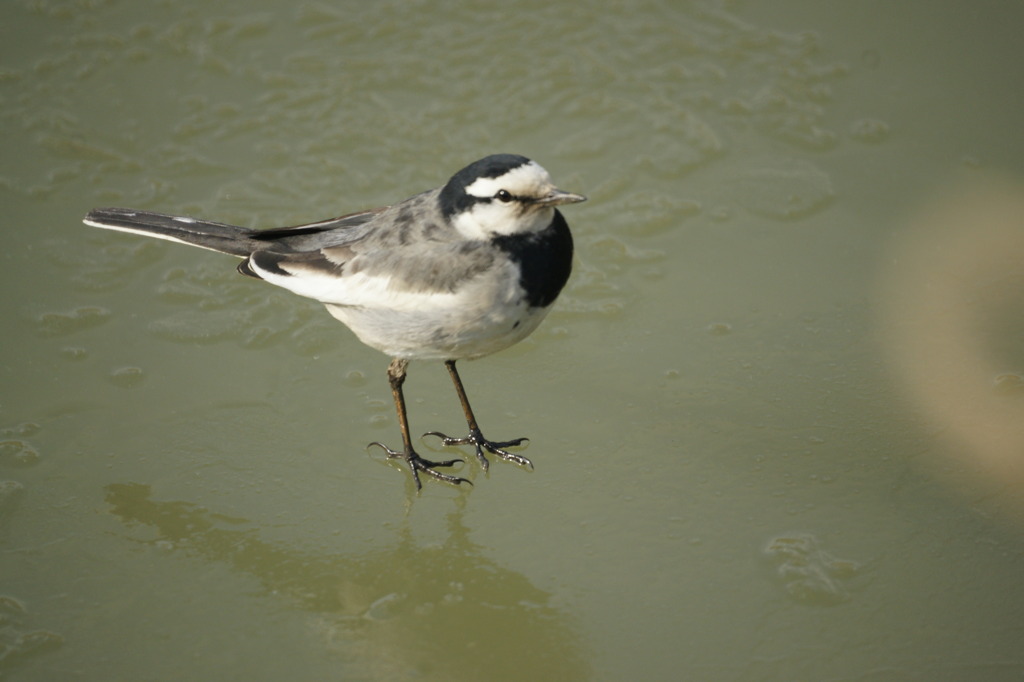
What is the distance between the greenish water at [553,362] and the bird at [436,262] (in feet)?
1.67

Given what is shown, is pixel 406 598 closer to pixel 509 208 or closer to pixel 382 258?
pixel 382 258

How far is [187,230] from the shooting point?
4.43 meters

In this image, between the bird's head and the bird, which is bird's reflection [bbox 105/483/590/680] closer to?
the bird

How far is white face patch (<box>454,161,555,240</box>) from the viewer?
12.5 feet

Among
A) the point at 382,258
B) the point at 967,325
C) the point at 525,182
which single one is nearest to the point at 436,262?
the point at 382,258

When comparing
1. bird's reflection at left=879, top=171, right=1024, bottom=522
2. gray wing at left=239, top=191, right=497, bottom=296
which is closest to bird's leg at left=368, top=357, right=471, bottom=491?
gray wing at left=239, top=191, right=497, bottom=296

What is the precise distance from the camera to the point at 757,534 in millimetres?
3939

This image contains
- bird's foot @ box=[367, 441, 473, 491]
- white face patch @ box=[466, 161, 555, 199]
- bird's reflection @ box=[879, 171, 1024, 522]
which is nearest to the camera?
white face patch @ box=[466, 161, 555, 199]

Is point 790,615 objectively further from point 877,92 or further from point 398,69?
point 398,69

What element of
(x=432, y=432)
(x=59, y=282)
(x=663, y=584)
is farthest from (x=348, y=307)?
(x=59, y=282)

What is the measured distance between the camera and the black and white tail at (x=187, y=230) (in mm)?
4438

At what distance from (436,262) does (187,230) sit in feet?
4.20

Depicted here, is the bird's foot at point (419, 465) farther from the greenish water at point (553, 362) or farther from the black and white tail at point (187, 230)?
the black and white tail at point (187, 230)

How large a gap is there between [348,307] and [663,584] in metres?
1.72
